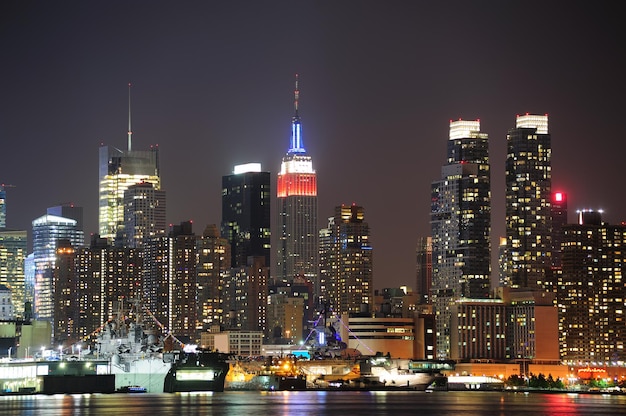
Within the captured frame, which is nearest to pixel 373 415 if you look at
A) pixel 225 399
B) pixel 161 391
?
pixel 225 399

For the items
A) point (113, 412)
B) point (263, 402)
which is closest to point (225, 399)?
point (263, 402)

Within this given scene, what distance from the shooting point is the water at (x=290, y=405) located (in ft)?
472

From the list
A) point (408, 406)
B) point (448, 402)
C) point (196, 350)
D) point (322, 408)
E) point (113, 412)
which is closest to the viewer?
point (113, 412)

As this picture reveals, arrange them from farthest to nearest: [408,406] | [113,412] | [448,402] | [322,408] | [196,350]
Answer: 1. [196,350]
2. [448,402]
3. [408,406]
4. [322,408]
5. [113,412]

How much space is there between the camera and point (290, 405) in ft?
523

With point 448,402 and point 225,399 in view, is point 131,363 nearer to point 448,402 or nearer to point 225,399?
point 225,399

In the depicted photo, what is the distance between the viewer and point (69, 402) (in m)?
160

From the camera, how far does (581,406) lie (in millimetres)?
169500

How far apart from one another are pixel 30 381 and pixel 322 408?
148 ft

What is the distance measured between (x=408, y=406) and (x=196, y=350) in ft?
131

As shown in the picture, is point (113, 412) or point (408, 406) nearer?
point (113, 412)

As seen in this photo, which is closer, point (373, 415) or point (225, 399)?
point (373, 415)

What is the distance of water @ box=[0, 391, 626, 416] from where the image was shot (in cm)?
14388

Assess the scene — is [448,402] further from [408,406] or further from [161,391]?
[161,391]
